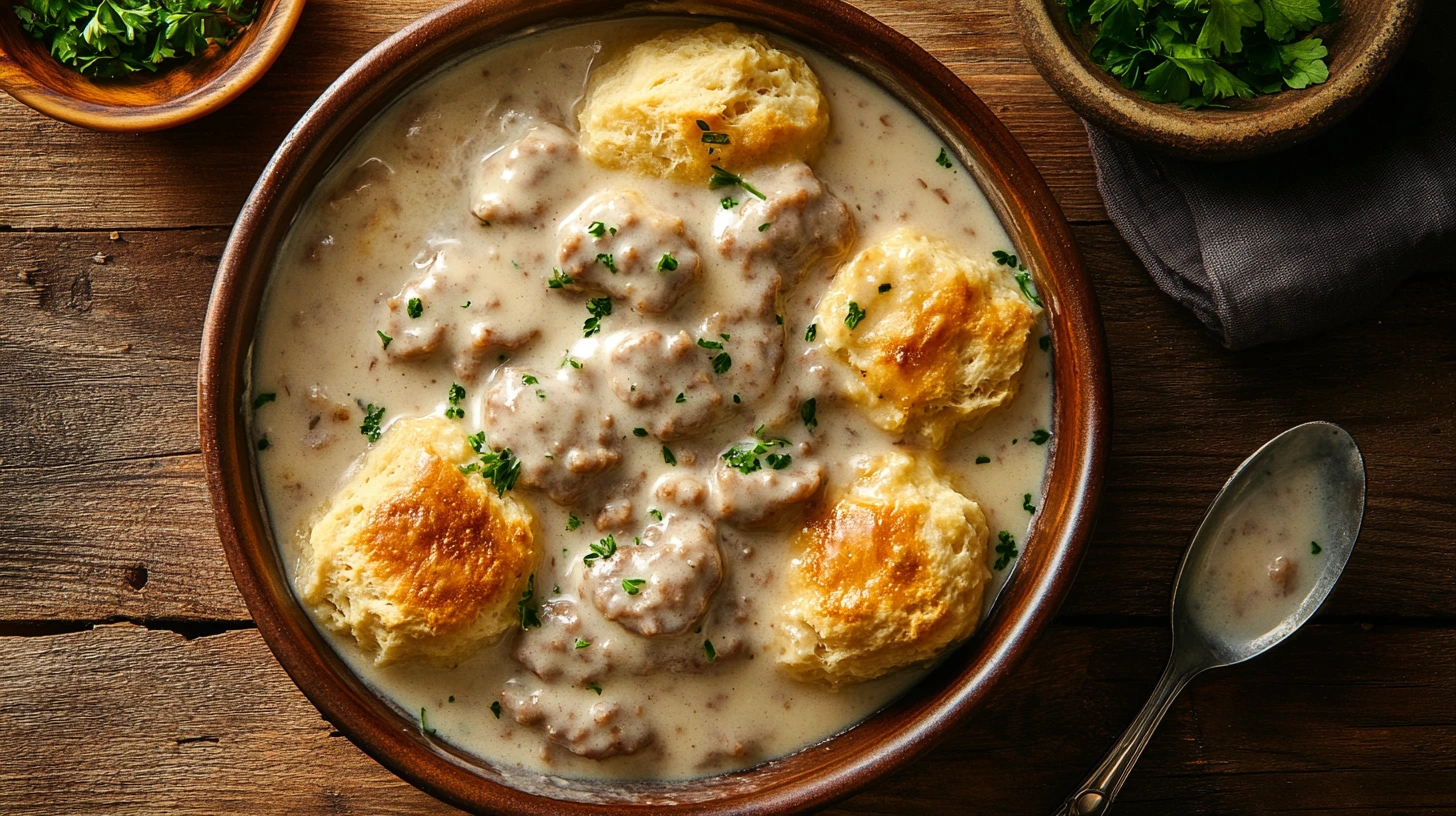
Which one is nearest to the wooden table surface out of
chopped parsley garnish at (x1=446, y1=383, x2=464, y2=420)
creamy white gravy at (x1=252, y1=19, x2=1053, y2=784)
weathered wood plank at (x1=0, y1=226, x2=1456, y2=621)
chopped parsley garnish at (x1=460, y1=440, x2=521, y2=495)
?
weathered wood plank at (x1=0, y1=226, x2=1456, y2=621)

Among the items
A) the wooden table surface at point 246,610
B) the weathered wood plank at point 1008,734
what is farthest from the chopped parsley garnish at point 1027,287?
the weathered wood plank at point 1008,734

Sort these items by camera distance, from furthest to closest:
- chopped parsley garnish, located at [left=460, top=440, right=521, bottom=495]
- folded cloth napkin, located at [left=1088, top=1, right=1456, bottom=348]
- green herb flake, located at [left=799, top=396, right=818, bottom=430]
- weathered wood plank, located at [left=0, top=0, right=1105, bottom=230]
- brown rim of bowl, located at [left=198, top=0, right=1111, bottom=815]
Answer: weathered wood plank, located at [left=0, top=0, right=1105, bottom=230] → folded cloth napkin, located at [left=1088, top=1, right=1456, bottom=348] → green herb flake, located at [left=799, top=396, right=818, bottom=430] → chopped parsley garnish, located at [left=460, top=440, right=521, bottom=495] → brown rim of bowl, located at [left=198, top=0, right=1111, bottom=815]

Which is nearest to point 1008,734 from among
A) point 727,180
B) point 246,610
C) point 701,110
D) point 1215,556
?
point 1215,556

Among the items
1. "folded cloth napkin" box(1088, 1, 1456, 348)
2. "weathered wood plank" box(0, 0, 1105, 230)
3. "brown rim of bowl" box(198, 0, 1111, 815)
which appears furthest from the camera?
"weathered wood plank" box(0, 0, 1105, 230)

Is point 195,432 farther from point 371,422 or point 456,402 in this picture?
point 456,402

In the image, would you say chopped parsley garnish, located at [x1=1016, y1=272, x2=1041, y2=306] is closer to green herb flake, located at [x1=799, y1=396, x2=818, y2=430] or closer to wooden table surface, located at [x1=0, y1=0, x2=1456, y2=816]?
wooden table surface, located at [x1=0, y1=0, x2=1456, y2=816]

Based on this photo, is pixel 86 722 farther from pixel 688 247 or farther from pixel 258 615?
pixel 688 247

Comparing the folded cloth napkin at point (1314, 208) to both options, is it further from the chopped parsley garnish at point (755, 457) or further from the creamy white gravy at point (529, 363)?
the chopped parsley garnish at point (755, 457)
